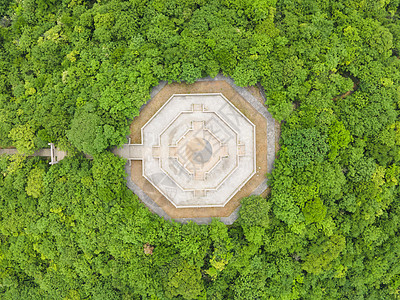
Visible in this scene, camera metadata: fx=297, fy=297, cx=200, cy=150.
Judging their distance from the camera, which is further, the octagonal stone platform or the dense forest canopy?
the octagonal stone platform

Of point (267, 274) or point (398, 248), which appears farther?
point (398, 248)

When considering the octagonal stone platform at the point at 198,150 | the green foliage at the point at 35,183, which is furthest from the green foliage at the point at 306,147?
the green foliage at the point at 35,183

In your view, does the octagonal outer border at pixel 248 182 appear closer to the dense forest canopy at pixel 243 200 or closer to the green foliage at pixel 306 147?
the dense forest canopy at pixel 243 200

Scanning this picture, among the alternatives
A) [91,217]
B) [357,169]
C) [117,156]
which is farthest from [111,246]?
[357,169]

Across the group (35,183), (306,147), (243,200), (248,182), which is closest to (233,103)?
(248,182)

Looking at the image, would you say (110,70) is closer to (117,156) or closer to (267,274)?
(117,156)

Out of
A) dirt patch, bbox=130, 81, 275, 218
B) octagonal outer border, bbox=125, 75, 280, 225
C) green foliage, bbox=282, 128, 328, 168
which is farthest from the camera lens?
octagonal outer border, bbox=125, 75, 280, 225

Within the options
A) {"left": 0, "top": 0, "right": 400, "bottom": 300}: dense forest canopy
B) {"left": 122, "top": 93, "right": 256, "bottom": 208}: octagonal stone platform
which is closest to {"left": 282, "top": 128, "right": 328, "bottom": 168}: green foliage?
{"left": 0, "top": 0, "right": 400, "bottom": 300}: dense forest canopy

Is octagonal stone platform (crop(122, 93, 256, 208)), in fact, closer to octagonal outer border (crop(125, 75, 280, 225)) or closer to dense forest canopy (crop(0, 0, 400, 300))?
octagonal outer border (crop(125, 75, 280, 225))
